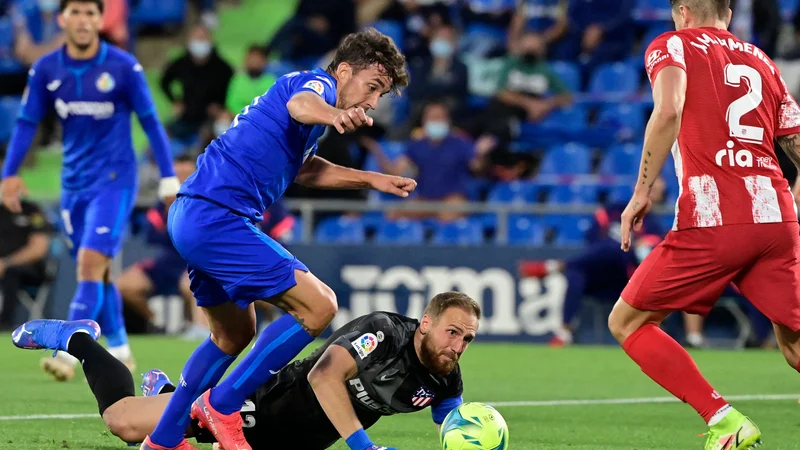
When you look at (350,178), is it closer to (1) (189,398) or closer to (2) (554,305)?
(1) (189,398)

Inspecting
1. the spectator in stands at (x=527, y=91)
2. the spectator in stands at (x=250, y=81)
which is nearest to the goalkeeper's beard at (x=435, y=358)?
the spectator in stands at (x=527, y=91)

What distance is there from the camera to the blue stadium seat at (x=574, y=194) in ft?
49.5

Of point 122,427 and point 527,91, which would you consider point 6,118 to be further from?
point 122,427

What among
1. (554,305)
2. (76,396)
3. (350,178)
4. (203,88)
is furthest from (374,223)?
(350,178)

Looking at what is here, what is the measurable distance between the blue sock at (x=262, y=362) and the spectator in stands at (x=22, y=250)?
383 inches

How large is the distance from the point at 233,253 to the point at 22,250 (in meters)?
9.96

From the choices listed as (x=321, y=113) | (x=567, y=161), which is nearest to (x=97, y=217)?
(x=321, y=113)

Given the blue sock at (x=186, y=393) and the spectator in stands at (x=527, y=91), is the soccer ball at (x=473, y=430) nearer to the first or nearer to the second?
the blue sock at (x=186, y=393)

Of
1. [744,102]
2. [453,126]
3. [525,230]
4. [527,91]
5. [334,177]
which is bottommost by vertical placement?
[525,230]

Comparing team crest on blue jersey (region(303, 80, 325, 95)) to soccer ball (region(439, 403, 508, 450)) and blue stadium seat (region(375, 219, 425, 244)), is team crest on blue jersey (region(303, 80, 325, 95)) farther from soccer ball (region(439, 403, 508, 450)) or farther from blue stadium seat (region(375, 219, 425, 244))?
blue stadium seat (region(375, 219, 425, 244))

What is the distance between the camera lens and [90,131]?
943 cm

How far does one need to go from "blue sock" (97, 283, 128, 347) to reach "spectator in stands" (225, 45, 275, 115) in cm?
676

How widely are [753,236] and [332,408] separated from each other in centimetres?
202

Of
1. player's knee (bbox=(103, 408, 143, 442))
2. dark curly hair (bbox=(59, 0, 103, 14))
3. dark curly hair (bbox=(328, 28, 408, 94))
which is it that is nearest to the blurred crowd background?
dark curly hair (bbox=(59, 0, 103, 14))
